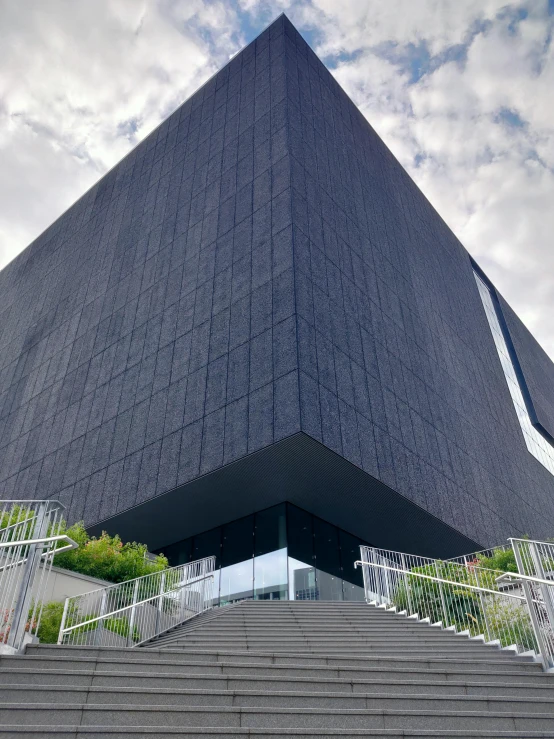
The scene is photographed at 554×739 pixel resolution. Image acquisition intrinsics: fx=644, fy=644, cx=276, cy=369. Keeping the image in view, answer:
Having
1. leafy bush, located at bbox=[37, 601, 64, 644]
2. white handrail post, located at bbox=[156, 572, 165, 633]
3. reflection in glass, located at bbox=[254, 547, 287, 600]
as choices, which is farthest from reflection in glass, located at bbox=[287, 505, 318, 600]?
leafy bush, located at bbox=[37, 601, 64, 644]

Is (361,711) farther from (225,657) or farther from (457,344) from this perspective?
(457,344)

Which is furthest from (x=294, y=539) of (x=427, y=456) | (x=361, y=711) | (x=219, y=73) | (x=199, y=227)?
(x=219, y=73)

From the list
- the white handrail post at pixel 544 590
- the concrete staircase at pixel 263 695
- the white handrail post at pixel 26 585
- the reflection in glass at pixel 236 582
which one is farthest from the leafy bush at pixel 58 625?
the reflection in glass at pixel 236 582

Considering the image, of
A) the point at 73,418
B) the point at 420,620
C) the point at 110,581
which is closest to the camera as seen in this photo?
the point at 420,620

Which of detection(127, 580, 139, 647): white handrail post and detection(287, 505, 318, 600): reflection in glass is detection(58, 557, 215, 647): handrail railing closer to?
detection(127, 580, 139, 647): white handrail post

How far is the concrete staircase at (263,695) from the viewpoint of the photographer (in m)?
5.24

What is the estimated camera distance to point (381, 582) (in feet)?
46.0

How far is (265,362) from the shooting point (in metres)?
18.4

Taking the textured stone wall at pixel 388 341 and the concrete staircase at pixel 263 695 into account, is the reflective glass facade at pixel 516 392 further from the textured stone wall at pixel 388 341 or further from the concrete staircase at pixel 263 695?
the concrete staircase at pixel 263 695

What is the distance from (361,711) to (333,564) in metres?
15.1

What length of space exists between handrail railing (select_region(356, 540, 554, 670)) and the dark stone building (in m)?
4.66

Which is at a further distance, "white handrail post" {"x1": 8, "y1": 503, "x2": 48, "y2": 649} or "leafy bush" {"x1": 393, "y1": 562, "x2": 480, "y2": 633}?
"leafy bush" {"x1": 393, "y1": 562, "x2": 480, "y2": 633}

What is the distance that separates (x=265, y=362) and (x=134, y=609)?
8.37 m

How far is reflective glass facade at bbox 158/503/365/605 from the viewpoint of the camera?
63.3 ft
